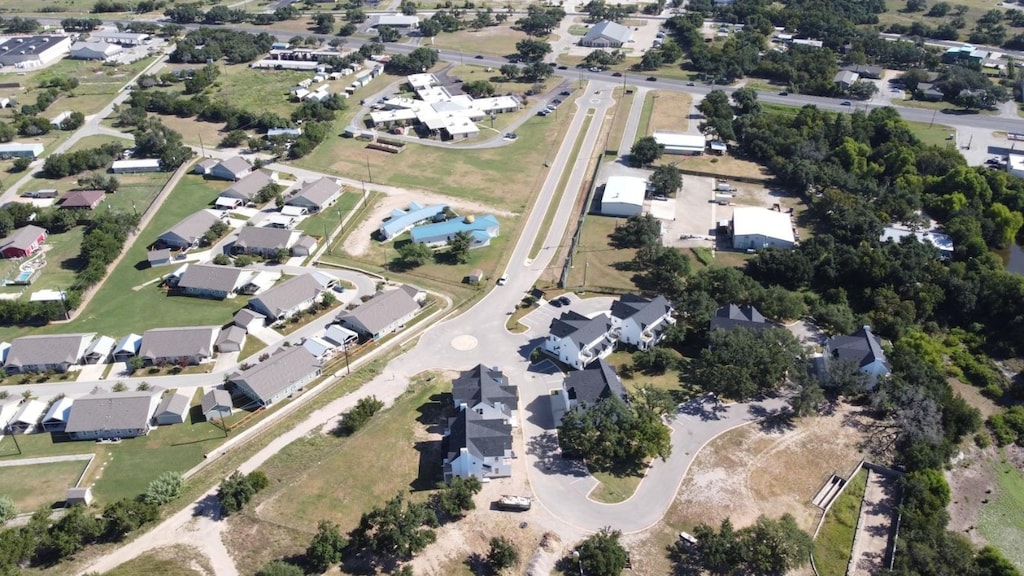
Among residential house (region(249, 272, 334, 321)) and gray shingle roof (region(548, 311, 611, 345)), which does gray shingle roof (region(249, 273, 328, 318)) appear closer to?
residential house (region(249, 272, 334, 321))

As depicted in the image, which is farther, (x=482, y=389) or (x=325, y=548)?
(x=482, y=389)

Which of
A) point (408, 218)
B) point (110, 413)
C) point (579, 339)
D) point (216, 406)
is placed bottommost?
point (110, 413)

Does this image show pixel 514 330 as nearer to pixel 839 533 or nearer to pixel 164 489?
pixel 839 533

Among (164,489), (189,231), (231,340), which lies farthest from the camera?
(189,231)

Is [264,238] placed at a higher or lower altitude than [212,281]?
higher

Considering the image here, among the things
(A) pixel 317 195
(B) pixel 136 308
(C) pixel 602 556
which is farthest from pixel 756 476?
(A) pixel 317 195

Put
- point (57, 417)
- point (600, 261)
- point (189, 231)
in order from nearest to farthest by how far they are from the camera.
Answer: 1. point (57, 417)
2. point (600, 261)
3. point (189, 231)
